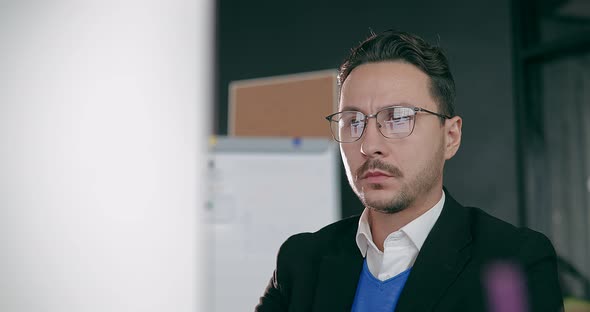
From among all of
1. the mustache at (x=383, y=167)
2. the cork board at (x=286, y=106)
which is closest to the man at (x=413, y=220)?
the mustache at (x=383, y=167)

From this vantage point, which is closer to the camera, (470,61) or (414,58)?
(414,58)

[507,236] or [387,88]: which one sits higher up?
[387,88]

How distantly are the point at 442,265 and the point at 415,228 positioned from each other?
0.18 feet

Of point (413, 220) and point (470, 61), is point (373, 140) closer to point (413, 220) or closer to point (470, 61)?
point (413, 220)

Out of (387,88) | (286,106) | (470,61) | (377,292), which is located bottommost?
(377,292)

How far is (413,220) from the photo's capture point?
0.71m

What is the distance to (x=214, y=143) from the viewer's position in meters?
2.70

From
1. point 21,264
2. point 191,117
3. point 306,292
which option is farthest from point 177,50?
point 306,292

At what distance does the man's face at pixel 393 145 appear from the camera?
0.64 meters

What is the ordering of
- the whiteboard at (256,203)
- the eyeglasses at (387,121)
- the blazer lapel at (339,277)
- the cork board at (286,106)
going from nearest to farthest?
1. the eyeglasses at (387,121)
2. the blazer lapel at (339,277)
3. the whiteboard at (256,203)
4. the cork board at (286,106)

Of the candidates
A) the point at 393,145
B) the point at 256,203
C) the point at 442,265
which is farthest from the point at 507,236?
the point at 256,203

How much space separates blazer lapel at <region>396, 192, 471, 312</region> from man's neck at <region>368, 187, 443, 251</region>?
0.04 metres

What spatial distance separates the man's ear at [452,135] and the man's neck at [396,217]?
5 centimetres

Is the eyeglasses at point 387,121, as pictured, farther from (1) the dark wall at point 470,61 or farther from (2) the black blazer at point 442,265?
(1) the dark wall at point 470,61
